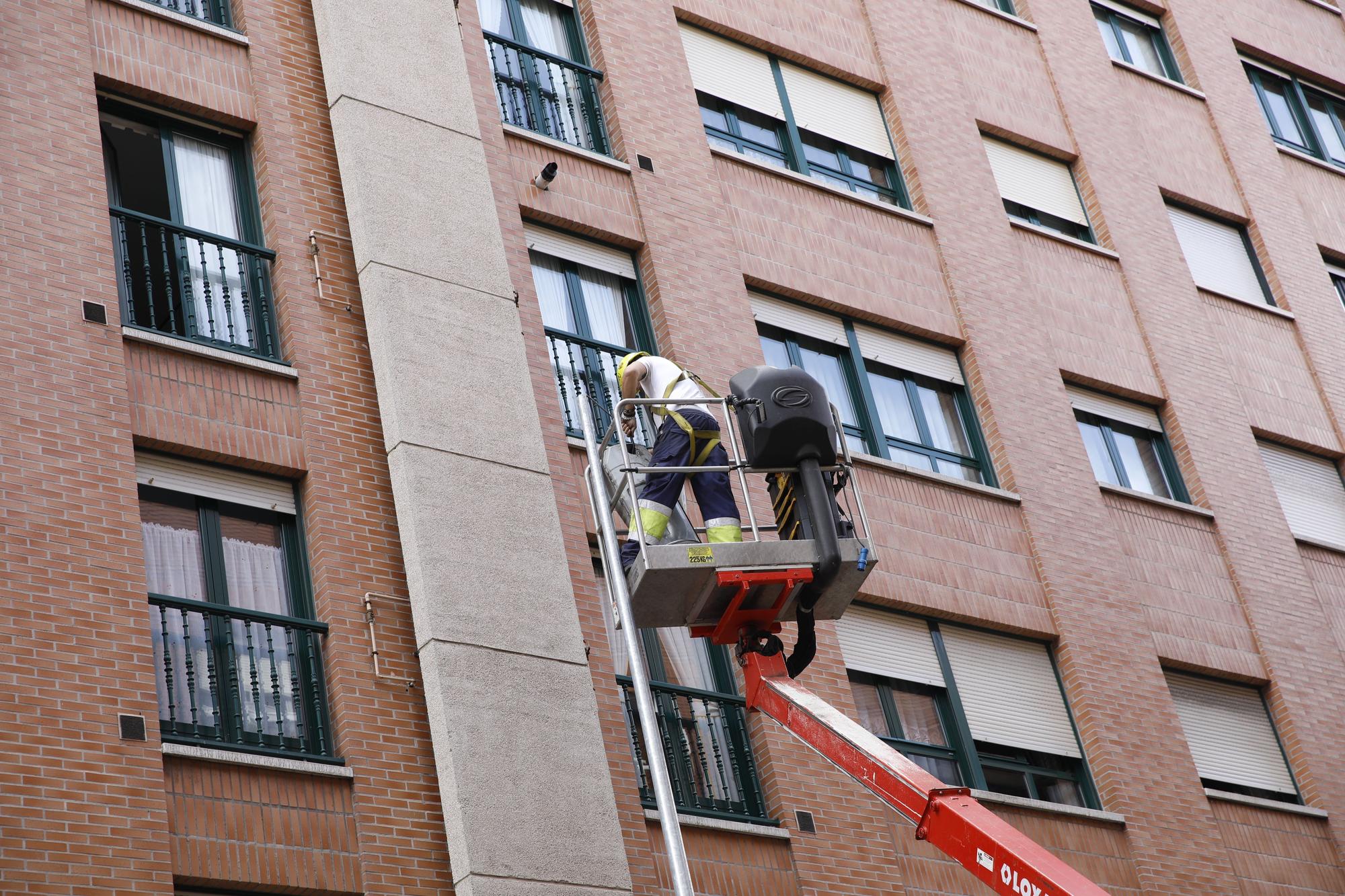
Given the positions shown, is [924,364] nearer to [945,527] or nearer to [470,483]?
[945,527]

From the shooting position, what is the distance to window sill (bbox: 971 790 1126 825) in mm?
15430

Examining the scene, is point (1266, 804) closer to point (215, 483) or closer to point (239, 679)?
point (239, 679)

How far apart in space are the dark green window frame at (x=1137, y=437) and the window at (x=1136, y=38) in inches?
233

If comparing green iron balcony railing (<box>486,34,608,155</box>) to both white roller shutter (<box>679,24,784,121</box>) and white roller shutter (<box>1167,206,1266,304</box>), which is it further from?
white roller shutter (<box>1167,206,1266,304</box>)

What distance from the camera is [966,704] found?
1641cm

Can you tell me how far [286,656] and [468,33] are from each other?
696 centimetres

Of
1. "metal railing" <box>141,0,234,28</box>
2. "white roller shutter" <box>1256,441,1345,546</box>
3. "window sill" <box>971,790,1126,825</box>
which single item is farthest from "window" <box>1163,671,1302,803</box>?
"metal railing" <box>141,0,234,28</box>

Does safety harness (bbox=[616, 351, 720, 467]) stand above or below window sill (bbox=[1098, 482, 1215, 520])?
→ below

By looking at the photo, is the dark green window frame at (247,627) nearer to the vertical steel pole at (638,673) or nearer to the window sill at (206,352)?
the window sill at (206,352)

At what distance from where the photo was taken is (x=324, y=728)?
12.4m

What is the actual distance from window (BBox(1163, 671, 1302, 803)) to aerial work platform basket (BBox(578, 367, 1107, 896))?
7995mm

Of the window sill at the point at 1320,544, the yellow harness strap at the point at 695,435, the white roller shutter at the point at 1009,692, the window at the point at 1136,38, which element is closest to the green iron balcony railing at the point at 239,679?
the yellow harness strap at the point at 695,435

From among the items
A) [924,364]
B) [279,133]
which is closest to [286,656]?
[279,133]

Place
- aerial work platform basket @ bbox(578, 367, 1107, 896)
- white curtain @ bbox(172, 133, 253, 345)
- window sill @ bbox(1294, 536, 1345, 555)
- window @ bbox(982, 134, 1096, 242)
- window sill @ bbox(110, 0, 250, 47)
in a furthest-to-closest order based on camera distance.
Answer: window @ bbox(982, 134, 1096, 242) → window sill @ bbox(1294, 536, 1345, 555) → window sill @ bbox(110, 0, 250, 47) → white curtain @ bbox(172, 133, 253, 345) → aerial work platform basket @ bbox(578, 367, 1107, 896)
